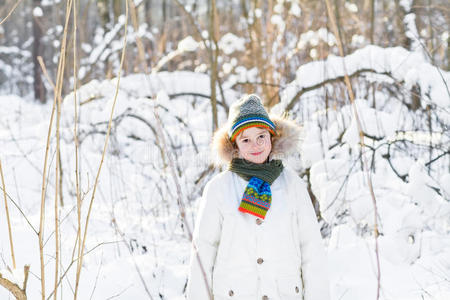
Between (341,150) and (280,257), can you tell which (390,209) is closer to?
(341,150)

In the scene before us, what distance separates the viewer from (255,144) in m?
1.53

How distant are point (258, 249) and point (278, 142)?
36cm

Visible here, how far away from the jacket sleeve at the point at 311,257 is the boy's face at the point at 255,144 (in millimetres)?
158

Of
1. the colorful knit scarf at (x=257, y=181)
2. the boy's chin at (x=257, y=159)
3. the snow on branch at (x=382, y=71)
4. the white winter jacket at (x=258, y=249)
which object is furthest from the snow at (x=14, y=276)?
the snow on branch at (x=382, y=71)

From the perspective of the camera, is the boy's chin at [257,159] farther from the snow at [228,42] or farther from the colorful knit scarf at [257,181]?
the snow at [228,42]

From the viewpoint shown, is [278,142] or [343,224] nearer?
[278,142]

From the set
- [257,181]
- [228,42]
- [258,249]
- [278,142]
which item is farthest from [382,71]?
[228,42]

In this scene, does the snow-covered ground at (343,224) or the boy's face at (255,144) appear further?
the snow-covered ground at (343,224)

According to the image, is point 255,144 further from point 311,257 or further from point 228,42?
point 228,42

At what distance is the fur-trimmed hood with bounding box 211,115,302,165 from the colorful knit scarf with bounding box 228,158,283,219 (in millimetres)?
38

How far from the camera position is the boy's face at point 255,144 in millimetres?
1529

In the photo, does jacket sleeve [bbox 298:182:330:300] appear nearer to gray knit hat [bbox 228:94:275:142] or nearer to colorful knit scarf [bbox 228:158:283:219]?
colorful knit scarf [bbox 228:158:283:219]

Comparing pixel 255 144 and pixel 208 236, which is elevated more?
pixel 255 144

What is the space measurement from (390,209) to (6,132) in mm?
3726
